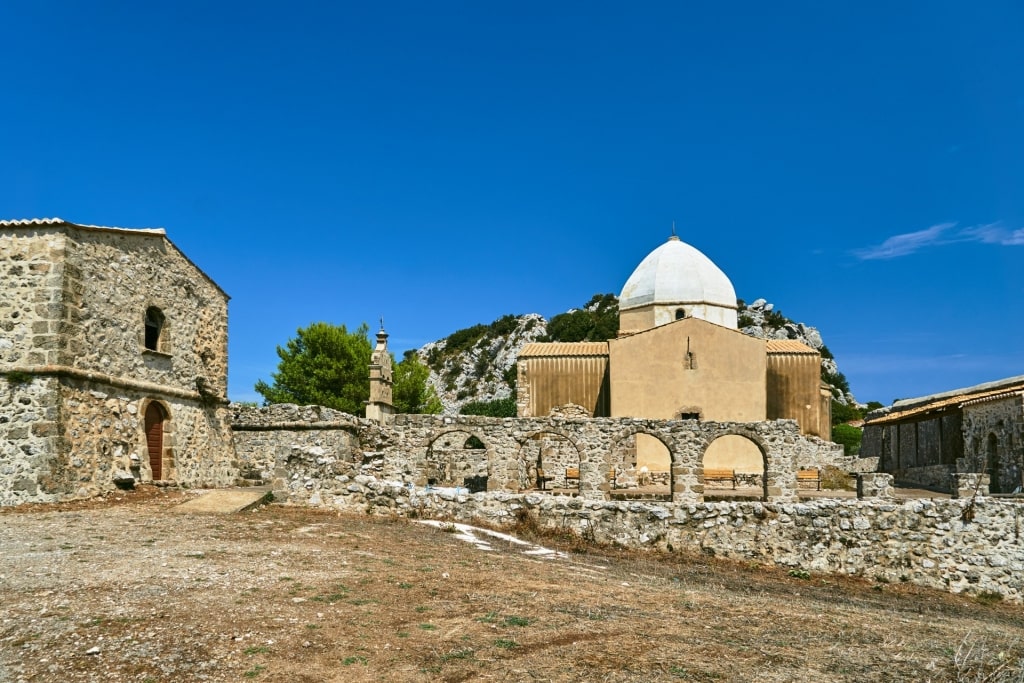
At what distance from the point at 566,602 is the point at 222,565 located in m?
4.22

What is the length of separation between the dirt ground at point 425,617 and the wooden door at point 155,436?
272 inches

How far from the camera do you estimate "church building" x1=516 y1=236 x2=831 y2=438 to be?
3359cm

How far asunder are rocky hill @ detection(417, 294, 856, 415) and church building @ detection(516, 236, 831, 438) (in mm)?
29206

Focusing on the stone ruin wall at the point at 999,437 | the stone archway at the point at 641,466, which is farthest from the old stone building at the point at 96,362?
the stone ruin wall at the point at 999,437

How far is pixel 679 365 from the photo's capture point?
33.6 m

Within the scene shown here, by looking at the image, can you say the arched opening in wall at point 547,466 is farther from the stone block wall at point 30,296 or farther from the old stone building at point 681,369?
the stone block wall at point 30,296

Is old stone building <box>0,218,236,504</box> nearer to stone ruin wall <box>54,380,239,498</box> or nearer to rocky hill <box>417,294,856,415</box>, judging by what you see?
stone ruin wall <box>54,380,239,498</box>

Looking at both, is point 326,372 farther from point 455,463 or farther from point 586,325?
point 586,325

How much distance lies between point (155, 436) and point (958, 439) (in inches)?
1124

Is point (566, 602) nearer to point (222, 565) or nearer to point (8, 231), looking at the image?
point (222, 565)

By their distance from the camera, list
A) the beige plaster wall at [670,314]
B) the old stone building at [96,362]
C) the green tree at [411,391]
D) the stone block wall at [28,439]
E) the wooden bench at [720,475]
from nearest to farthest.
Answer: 1. the stone block wall at [28,439]
2. the old stone building at [96,362]
3. the wooden bench at [720,475]
4. the beige plaster wall at [670,314]
5. the green tree at [411,391]

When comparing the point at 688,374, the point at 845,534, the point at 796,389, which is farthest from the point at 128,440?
the point at 796,389

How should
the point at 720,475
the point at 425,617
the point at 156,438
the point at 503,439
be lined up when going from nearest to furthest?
the point at 425,617, the point at 156,438, the point at 503,439, the point at 720,475

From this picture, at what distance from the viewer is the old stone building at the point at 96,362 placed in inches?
606
